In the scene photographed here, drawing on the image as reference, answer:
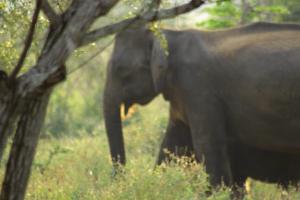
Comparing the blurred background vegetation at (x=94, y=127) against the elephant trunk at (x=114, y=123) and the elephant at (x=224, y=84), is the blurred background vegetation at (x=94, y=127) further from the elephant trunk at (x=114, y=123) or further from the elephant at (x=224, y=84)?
the elephant at (x=224, y=84)

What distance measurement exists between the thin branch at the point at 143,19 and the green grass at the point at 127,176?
2.04 m

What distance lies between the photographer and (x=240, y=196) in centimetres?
851

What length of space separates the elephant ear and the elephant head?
22cm

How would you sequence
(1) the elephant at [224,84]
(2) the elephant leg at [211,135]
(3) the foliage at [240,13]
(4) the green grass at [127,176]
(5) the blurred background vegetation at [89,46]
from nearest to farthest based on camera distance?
(5) the blurred background vegetation at [89,46] < (4) the green grass at [127,176] < (1) the elephant at [224,84] < (2) the elephant leg at [211,135] < (3) the foliage at [240,13]

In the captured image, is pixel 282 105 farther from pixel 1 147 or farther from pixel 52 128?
pixel 52 128

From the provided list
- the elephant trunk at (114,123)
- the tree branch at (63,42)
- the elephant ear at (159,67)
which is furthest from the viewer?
the elephant trunk at (114,123)

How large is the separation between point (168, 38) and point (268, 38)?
3.87 ft

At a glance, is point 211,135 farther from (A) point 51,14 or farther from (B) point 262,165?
(A) point 51,14

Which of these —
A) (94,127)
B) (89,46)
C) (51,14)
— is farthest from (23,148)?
(94,127)

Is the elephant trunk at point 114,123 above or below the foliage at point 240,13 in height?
below

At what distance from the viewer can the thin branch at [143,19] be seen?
15.3 feet

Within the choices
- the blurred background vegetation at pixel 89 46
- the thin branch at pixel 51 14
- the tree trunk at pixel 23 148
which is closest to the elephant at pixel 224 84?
the blurred background vegetation at pixel 89 46

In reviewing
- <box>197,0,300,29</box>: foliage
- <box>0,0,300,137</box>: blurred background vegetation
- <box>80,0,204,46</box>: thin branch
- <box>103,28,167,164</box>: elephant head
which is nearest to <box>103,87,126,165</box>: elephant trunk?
<box>103,28,167,164</box>: elephant head

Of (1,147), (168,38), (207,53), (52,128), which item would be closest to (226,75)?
(207,53)
